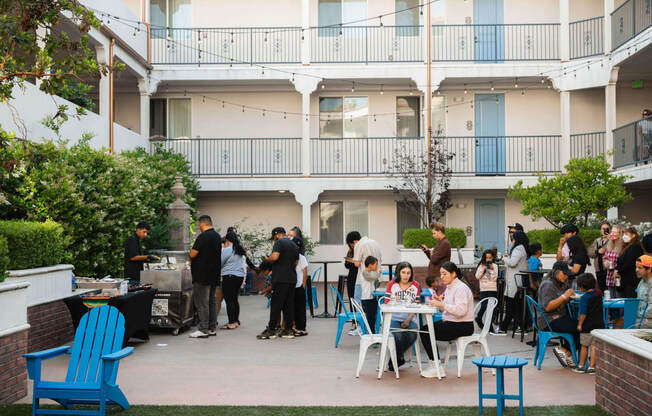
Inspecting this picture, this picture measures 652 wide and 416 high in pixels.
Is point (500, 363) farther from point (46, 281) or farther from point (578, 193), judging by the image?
point (578, 193)

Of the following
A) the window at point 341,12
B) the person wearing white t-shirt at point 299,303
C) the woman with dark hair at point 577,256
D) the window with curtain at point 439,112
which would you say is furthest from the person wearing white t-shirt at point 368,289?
the window at point 341,12

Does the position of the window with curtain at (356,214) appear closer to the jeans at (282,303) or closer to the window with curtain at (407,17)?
the window with curtain at (407,17)

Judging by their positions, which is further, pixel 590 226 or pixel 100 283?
pixel 590 226

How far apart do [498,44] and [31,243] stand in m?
16.3

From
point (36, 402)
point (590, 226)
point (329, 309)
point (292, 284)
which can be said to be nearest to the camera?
point (36, 402)

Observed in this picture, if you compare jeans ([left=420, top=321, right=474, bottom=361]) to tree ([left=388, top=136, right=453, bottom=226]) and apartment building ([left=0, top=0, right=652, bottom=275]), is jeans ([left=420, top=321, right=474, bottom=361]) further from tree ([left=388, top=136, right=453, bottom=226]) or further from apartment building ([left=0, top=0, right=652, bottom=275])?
apartment building ([left=0, top=0, right=652, bottom=275])

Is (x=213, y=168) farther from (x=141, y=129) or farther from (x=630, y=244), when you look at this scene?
(x=630, y=244)

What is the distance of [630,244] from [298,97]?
13948mm

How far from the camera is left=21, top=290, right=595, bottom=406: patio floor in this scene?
7.40 metres

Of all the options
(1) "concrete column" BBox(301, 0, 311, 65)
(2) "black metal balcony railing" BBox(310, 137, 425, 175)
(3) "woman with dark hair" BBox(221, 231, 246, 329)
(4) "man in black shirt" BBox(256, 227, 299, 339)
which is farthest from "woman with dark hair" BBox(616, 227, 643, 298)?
(1) "concrete column" BBox(301, 0, 311, 65)

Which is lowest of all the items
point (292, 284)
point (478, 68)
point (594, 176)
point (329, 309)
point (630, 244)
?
point (329, 309)

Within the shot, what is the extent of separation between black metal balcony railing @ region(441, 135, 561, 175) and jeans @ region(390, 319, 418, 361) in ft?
41.6

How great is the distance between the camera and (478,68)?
20734 mm

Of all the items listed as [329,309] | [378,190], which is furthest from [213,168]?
[329,309]
